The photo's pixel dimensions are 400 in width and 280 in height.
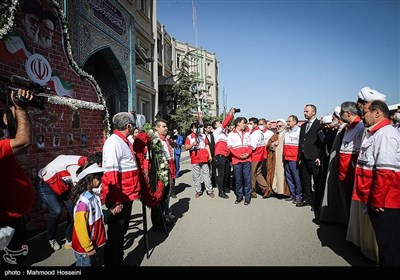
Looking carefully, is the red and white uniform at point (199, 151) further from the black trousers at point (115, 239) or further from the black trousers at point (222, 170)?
the black trousers at point (115, 239)

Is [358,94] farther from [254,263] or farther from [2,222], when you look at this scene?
[2,222]

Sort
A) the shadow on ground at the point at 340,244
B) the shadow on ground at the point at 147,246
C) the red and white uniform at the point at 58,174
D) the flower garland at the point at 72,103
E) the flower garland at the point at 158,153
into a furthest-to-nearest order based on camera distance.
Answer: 1. the flower garland at the point at 72,103
2. the flower garland at the point at 158,153
3. the red and white uniform at the point at 58,174
4. the shadow on ground at the point at 147,246
5. the shadow on ground at the point at 340,244

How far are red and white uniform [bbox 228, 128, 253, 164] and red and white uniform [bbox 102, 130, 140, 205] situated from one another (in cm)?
327

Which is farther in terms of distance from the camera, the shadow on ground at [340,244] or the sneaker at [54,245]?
the sneaker at [54,245]

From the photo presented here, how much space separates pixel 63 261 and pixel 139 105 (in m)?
11.1

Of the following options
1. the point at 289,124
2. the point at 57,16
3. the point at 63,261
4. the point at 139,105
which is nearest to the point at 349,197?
the point at 289,124

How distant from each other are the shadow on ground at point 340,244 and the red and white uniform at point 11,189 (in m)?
3.77

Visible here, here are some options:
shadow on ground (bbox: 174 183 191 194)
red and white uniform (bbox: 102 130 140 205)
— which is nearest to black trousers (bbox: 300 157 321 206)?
shadow on ground (bbox: 174 183 191 194)

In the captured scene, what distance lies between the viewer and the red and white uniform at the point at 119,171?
2953 millimetres

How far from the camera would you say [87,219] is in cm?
259

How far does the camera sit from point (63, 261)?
3436 mm

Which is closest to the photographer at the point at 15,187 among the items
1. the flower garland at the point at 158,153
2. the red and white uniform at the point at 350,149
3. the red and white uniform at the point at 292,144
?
the flower garland at the point at 158,153

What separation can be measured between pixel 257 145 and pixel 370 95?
3606mm

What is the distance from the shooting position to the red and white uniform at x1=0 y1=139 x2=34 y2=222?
1940mm
